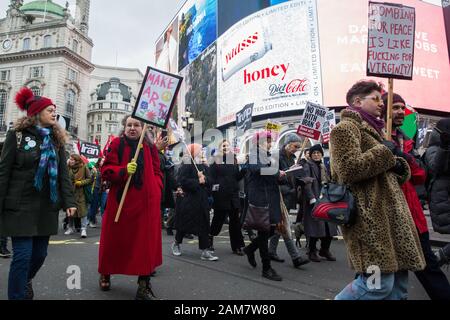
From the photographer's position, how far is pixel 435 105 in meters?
31.0

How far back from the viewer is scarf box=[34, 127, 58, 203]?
340cm

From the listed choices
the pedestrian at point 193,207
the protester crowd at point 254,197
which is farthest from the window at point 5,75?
the pedestrian at point 193,207

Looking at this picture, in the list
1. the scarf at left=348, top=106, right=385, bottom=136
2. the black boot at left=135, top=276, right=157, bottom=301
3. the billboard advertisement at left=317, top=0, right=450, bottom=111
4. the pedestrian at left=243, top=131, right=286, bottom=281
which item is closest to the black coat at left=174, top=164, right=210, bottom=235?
the pedestrian at left=243, top=131, right=286, bottom=281

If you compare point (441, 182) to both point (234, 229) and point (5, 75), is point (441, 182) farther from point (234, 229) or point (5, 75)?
point (5, 75)

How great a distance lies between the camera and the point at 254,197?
17.2 feet

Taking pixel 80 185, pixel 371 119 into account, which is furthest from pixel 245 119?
pixel 371 119

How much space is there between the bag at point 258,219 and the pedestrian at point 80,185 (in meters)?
5.00

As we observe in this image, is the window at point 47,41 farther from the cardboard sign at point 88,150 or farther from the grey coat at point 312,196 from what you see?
the grey coat at point 312,196

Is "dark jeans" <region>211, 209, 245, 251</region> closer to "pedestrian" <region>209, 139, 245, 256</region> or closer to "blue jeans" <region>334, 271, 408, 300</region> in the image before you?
"pedestrian" <region>209, 139, 245, 256</region>

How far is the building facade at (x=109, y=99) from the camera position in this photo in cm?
9312

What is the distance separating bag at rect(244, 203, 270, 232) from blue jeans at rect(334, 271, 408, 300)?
2458 mm

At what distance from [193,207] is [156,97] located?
8.12ft
